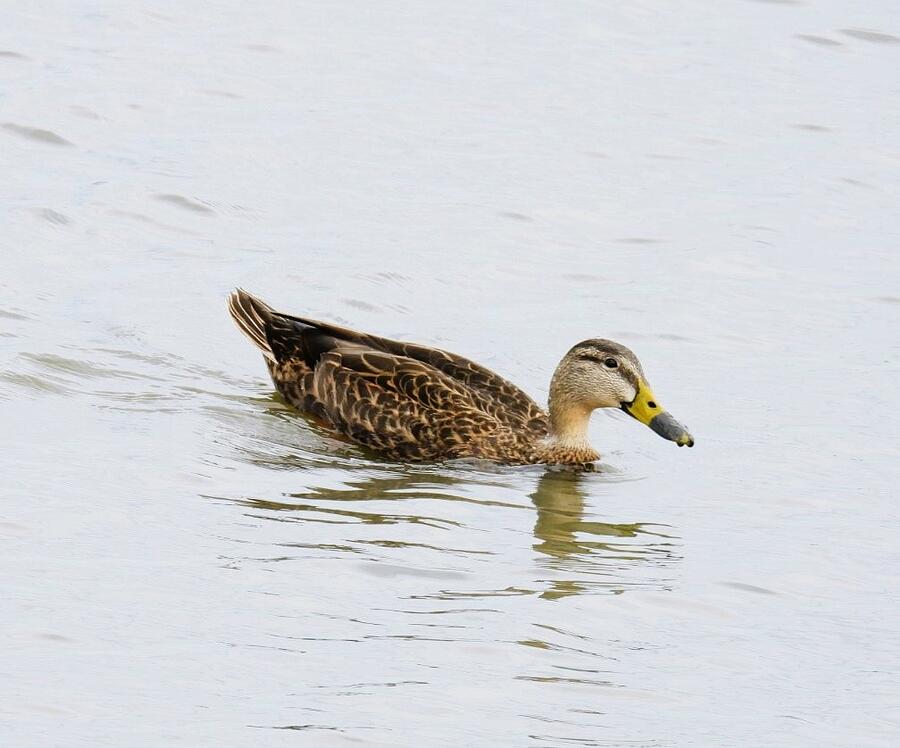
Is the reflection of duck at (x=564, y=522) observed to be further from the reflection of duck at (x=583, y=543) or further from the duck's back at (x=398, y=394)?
the duck's back at (x=398, y=394)

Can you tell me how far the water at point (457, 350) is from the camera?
8.34 m

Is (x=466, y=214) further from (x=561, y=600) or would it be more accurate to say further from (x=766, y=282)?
(x=561, y=600)

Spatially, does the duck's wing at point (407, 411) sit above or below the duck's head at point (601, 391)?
below

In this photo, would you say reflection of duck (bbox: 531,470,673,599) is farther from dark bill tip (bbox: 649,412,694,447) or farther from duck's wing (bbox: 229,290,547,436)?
duck's wing (bbox: 229,290,547,436)

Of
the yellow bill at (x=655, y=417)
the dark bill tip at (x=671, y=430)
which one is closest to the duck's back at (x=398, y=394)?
the yellow bill at (x=655, y=417)

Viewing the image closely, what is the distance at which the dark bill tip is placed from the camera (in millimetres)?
12188

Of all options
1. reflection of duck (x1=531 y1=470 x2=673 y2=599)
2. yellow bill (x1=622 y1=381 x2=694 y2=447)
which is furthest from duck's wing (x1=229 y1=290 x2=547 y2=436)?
reflection of duck (x1=531 y1=470 x2=673 y2=599)

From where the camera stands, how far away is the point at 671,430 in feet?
40.2

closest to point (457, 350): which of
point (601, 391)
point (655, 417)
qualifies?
point (601, 391)

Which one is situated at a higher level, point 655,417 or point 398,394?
point 655,417

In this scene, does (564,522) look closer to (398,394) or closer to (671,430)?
(671,430)

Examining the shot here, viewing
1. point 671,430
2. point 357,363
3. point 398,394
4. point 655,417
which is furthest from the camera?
point 357,363

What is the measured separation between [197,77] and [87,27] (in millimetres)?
2122

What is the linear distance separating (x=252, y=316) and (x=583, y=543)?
3.84 metres
